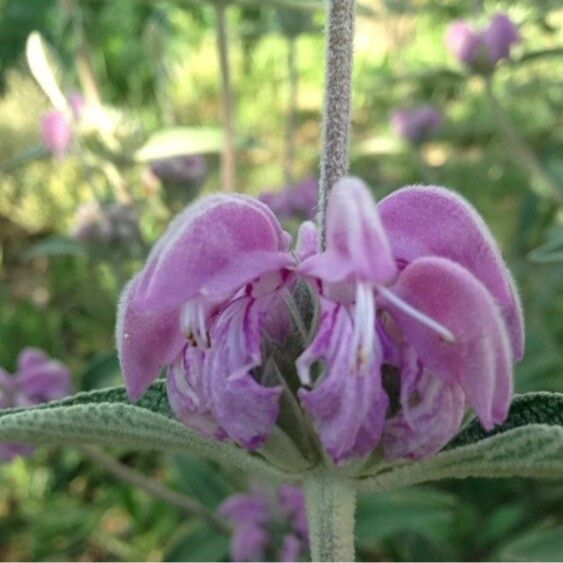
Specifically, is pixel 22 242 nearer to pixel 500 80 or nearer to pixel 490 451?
pixel 500 80

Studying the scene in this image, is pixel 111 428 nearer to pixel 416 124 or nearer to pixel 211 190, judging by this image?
pixel 416 124

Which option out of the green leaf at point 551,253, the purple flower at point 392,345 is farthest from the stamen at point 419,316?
the green leaf at point 551,253

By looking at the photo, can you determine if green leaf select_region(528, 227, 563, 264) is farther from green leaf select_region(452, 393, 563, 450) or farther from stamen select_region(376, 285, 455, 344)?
stamen select_region(376, 285, 455, 344)

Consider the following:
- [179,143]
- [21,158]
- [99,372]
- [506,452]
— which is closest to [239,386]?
[506,452]

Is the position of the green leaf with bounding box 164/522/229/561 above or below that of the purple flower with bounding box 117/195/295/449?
below

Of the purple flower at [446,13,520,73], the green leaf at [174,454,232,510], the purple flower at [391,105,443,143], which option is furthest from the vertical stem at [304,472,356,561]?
the purple flower at [391,105,443,143]

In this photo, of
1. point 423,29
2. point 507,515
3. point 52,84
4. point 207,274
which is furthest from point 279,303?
point 423,29
